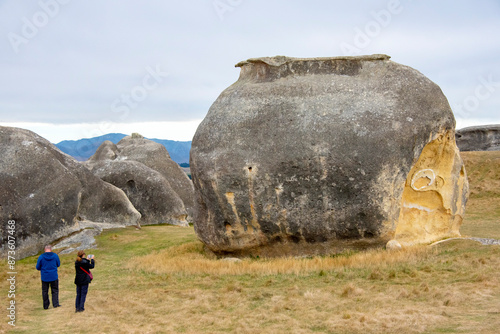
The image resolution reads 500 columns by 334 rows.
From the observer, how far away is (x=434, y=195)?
13172mm

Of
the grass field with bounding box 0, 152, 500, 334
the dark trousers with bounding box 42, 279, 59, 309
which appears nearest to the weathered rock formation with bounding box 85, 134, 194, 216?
the grass field with bounding box 0, 152, 500, 334

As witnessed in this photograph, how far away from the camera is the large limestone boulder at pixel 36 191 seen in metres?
14.8

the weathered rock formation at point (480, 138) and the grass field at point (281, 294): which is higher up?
the weathered rock formation at point (480, 138)

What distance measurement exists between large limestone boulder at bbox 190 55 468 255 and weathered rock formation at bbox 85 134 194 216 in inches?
509

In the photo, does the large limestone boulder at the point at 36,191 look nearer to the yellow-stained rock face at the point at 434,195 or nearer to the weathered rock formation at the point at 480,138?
the yellow-stained rock face at the point at 434,195

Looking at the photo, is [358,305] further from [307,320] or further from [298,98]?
[298,98]

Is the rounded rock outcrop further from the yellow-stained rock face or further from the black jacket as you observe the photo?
the black jacket

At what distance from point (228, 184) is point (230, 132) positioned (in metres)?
1.12

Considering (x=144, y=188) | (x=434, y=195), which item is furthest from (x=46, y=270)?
(x=144, y=188)

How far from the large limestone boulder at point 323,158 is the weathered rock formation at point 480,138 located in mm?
21113

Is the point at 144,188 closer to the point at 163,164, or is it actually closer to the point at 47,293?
the point at 163,164

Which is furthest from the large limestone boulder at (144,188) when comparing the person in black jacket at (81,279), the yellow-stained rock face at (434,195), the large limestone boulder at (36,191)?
the person in black jacket at (81,279)

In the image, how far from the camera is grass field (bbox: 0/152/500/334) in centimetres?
773

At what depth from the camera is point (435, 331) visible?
7055 mm
